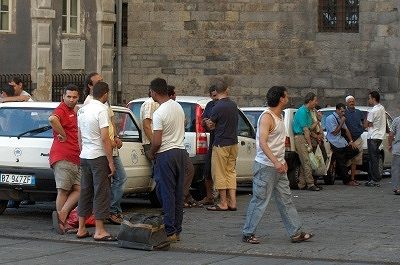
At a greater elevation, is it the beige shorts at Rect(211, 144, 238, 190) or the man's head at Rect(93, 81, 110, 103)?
the man's head at Rect(93, 81, 110, 103)

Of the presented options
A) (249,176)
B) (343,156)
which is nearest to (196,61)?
(343,156)

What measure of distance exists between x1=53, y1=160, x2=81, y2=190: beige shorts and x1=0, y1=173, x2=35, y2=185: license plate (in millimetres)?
743

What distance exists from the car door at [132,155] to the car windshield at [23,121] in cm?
108

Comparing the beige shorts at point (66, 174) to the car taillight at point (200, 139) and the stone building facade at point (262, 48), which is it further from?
→ the stone building facade at point (262, 48)

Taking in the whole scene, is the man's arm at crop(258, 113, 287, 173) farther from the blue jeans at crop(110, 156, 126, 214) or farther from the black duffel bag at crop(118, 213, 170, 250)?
the blue jeans at crop(110, 156, 126, 214)

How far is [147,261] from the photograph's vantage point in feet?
39.9

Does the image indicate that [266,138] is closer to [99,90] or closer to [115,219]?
[99,90]

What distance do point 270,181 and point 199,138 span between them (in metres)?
4.61

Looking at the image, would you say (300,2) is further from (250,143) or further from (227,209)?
(227,209)

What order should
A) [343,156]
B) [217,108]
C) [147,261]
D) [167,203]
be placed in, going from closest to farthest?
[147,261] < [167,203] < [217,108] < [343,156]

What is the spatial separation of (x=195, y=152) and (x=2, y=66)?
42.8 ft

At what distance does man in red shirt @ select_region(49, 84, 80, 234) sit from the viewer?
46.8 ft

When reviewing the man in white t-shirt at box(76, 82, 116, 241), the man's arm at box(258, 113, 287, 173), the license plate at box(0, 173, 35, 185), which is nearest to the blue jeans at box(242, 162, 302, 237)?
the man's arm at box(258, 113, 287, 173)

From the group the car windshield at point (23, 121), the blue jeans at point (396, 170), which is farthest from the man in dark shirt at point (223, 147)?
the blue jeans at point (396, 170)
